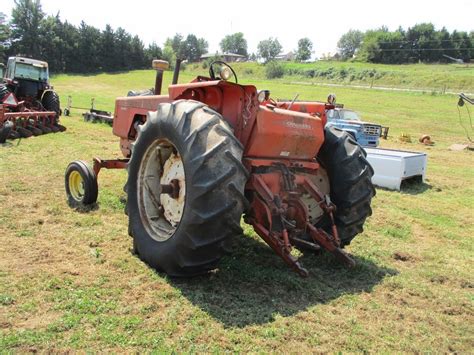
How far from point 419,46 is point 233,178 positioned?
103776mm

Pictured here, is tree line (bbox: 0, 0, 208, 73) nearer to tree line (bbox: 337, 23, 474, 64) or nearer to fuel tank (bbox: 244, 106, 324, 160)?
tree line (bbox: 337, 23, 474, 64)

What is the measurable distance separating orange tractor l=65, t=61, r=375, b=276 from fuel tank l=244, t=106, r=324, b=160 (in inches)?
0.4

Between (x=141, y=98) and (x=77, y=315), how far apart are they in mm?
3625

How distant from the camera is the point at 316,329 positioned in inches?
139

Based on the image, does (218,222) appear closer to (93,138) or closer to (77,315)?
(77,315)

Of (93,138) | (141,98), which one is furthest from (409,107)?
(141,98)

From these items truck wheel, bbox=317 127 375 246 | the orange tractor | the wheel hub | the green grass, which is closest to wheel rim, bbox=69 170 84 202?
the orange tractor

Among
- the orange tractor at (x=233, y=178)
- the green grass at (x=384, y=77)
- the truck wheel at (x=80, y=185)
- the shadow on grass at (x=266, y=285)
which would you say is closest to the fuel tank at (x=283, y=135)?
the orange tractor at (x=233, y=178)

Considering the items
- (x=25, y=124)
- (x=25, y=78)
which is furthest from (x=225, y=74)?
(x=25, y=78)

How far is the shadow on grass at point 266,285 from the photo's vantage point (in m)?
3.73

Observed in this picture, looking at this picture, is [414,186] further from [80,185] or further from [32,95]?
[32,95]

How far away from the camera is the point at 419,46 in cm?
9675

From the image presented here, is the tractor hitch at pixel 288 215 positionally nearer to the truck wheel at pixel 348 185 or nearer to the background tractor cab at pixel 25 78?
the truck wheel at pixel 348 185

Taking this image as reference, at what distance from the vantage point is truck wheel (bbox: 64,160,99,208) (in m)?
6.29
